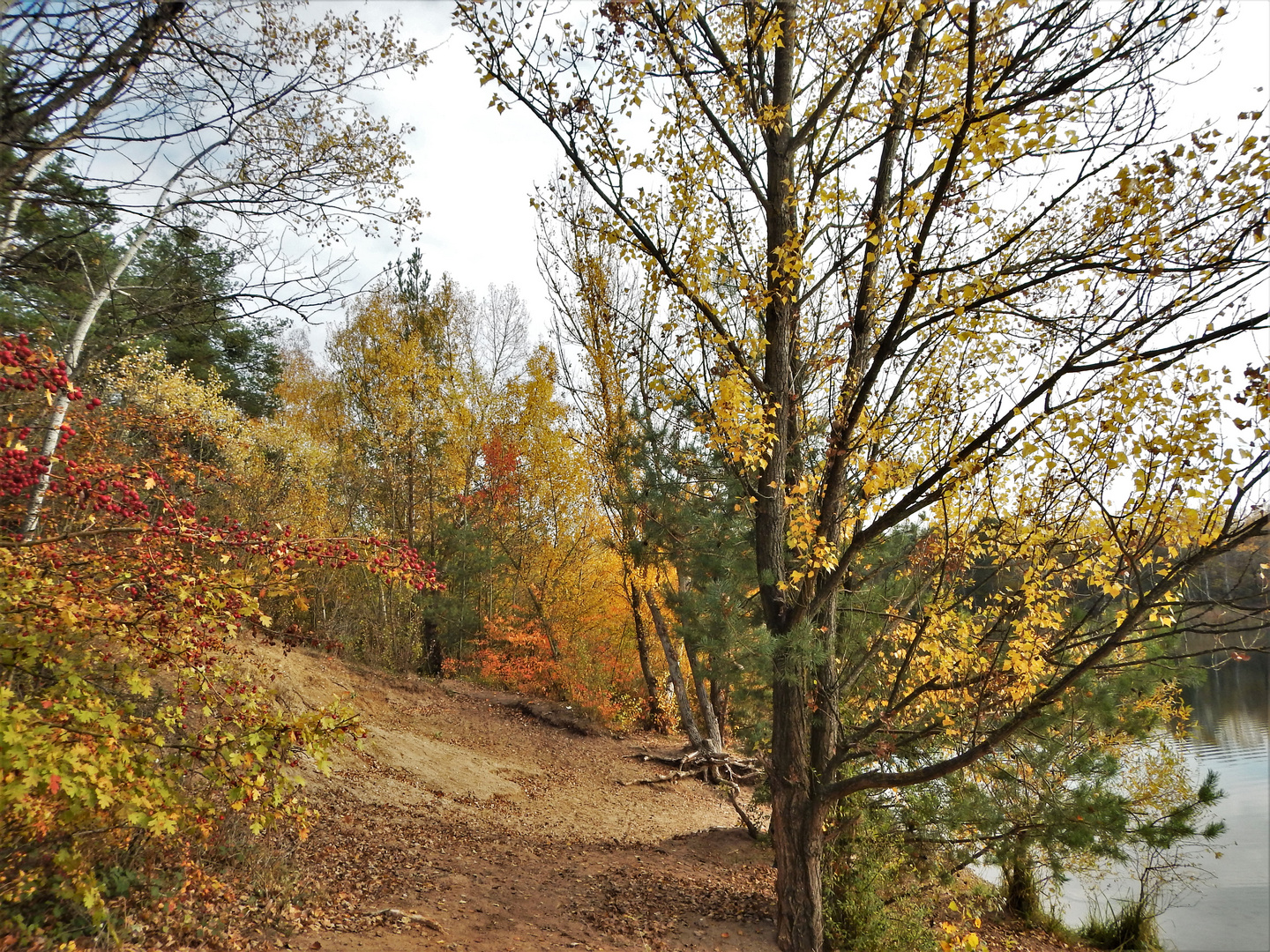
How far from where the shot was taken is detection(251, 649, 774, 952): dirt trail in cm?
518

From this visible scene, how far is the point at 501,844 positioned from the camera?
A: 25.4 ft

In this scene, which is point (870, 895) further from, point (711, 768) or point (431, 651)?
point (431, 651)

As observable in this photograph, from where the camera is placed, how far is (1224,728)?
1855 cm

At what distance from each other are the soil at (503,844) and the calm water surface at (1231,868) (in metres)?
2.79

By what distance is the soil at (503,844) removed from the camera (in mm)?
5141

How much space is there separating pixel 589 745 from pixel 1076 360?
12150 millimetres

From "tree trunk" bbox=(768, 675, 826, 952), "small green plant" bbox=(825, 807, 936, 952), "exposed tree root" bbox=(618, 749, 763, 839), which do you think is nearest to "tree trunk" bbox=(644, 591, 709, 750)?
"exposed tree root" bbox=(618, 749, 763, 839)

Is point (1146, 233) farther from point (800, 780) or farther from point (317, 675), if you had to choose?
point (317, 675)

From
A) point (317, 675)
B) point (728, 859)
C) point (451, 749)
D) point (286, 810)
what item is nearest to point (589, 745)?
point (451, 749)

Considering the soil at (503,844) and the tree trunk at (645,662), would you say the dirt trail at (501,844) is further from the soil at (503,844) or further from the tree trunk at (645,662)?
the tree trunk at (645,662)

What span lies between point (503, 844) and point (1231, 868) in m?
11.2

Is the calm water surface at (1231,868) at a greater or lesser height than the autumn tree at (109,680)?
lesser

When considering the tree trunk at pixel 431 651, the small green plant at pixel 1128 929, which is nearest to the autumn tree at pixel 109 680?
the small green plant at pixel 1128 929

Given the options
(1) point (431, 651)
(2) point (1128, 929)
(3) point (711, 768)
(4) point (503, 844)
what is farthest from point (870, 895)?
(1) point (431, 651)
